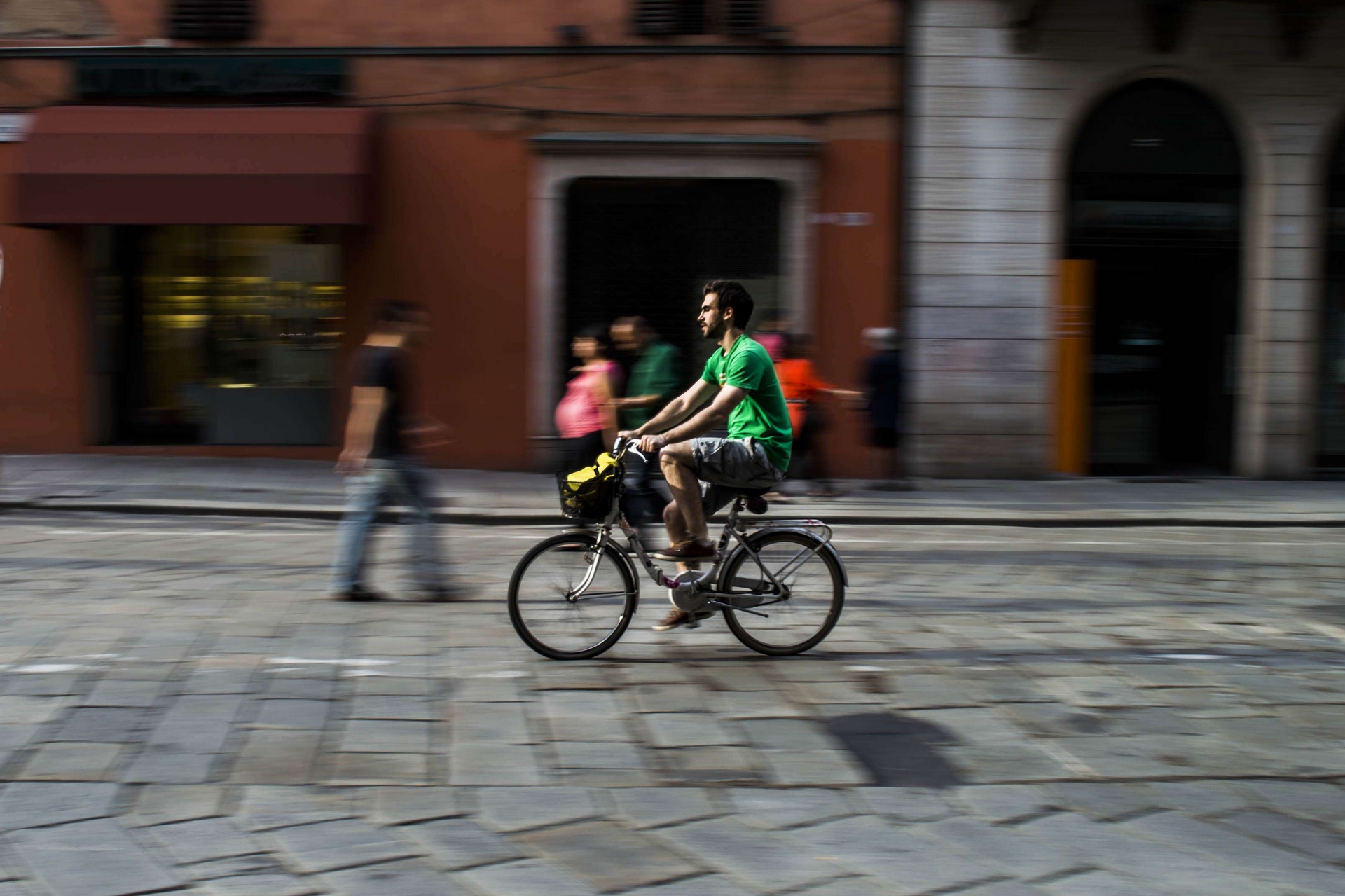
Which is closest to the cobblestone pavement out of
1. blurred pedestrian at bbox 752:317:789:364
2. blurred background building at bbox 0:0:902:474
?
blurred pedestrian at bbox 752:317:789:364

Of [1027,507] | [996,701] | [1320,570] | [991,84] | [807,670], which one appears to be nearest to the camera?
[996,701]

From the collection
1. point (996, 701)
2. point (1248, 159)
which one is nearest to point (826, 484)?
point (1248, 159)

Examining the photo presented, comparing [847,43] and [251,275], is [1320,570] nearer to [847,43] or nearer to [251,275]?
[847,43]

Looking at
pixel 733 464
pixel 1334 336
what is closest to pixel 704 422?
pixel 733 464

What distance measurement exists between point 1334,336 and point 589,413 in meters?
10.6

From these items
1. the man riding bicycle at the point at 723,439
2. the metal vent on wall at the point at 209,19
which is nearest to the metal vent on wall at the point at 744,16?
the metal vent on wall at the point at 209,19

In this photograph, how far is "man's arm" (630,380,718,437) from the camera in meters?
6.04

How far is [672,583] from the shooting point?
6.18 meters

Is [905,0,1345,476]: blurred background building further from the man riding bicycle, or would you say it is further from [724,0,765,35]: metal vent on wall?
the man riding bicycle

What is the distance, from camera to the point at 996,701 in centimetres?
539

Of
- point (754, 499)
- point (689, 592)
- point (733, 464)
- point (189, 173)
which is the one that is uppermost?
point (189, 173)

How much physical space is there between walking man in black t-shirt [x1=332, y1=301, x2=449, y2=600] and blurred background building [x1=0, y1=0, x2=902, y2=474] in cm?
740

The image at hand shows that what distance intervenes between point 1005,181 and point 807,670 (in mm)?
10217

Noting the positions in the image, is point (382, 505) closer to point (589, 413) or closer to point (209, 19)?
point (589, 413)
